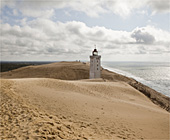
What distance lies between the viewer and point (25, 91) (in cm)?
973

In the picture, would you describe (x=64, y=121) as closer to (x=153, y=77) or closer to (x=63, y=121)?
(x=63, y=121)

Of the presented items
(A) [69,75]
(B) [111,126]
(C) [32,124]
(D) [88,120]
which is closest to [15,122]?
(C) [32,124]

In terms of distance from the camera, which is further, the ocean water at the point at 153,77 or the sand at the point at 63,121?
the ocean water at the point at 153,77

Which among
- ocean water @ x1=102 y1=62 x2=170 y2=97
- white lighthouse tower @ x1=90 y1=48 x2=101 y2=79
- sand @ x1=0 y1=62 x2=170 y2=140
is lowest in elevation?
ocean water @ x1=102 y1=62 x2=170 y2=97

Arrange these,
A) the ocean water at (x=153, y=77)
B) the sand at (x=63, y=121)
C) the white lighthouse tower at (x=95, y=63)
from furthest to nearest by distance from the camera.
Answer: the ocean water at (x=153, y=77) → the white lighthouse tower at (x=95, y=63) → the sand at (x=63, y=121)

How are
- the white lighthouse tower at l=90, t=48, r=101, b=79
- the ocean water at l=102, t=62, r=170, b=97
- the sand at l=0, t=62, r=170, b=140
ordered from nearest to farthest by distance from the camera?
1. the sand at l=0, t=62, r=170, b=140
2. the white lighthouse tower at l=90, t=48, r=101, b=79
3. the ocean water at l=102, t=62, r=170, b=97

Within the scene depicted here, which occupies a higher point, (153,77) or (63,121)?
(63,121)

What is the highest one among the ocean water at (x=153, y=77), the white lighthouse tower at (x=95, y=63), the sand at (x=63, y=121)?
the white lighthouse tower at (x=95, y=63)

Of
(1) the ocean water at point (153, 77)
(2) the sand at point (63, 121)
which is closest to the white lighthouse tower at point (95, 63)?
(1) the ocean water at point (153, 77)

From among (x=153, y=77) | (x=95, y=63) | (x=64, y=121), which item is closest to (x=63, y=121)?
(x=64, y=121)

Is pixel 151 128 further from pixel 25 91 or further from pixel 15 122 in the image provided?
pixel 25 91

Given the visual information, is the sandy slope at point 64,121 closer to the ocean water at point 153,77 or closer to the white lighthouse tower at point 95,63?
the white lighthouse tower at point 95,63

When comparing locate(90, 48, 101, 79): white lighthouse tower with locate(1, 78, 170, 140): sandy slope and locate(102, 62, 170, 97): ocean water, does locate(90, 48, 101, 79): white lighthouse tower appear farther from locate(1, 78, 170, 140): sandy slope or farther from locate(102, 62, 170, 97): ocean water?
locate(1, 78, 170, 140): sandy slope

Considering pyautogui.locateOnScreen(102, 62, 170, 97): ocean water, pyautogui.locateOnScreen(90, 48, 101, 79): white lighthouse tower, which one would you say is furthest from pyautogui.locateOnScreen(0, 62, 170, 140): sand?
pyautogui.locateOnScreen(102, 62, 170, 97): ocean water
